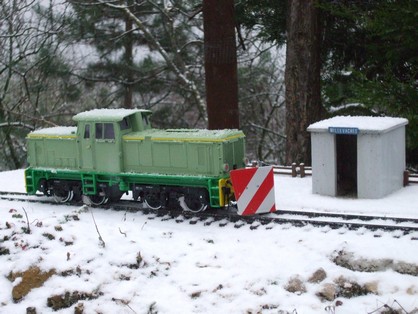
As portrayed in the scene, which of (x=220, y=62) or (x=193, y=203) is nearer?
(x=193, y=203)

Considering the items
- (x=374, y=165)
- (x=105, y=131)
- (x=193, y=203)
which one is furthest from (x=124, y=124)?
(x=374, y=165)

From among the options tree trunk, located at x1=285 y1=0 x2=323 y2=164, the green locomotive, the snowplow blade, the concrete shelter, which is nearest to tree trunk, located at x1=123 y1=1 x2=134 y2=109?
tree trunk, located at x1=285 y1=0 x2=323 y2=164

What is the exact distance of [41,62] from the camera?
25.2m

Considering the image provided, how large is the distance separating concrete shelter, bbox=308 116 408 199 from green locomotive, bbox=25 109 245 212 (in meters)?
2.04

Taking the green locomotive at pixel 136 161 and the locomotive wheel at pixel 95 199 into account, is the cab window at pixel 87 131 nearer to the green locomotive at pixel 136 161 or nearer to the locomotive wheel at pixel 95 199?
the green locomotive at pixel 136 161

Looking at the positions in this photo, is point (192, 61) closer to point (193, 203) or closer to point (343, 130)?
point (343, 130)

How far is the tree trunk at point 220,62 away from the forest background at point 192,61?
1.74m

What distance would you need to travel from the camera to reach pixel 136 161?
39.6ft

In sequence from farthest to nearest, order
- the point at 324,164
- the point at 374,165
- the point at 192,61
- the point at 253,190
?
the point at 192,61 → the point at 324,164 → the point at 374,165 → the point at 253,190

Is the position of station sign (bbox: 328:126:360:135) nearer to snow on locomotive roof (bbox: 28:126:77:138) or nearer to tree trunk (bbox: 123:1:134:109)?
snow on locomotive roof (bbox: 28:126:77:138)

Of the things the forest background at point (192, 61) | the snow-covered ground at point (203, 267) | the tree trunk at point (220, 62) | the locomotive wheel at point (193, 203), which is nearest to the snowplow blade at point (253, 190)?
the snow-covered ground at point (203, 267)

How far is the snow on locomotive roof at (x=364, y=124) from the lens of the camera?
40.1 feet

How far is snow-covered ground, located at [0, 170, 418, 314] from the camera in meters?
7.89

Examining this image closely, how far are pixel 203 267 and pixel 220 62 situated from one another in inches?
340
